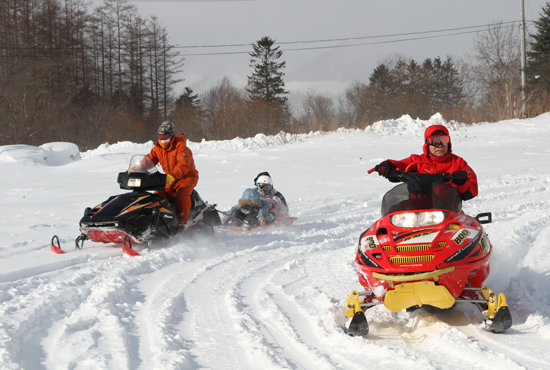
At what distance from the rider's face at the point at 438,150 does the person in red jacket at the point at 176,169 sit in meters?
3.54

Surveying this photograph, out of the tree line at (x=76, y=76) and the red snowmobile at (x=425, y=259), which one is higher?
the tree line at (x=76, y=76)

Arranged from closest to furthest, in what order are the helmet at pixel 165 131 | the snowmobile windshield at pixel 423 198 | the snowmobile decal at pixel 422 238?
the snowmobile decal at pixel 422 238 < the snowmobile windshield at pixel 423 198 < the helmet at pixel 165 131

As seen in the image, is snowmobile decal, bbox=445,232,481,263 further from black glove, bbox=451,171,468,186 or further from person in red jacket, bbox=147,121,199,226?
person in red jacket, bbox=147,121,199,226

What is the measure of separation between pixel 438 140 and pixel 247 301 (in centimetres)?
234

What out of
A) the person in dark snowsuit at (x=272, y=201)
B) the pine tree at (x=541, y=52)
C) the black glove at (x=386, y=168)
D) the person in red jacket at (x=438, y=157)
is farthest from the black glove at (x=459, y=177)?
the pine tree at (x=541, y=52)

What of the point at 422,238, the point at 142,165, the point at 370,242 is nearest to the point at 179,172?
the point at 142,165

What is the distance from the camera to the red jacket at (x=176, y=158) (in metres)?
6.94

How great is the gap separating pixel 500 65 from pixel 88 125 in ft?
98.8

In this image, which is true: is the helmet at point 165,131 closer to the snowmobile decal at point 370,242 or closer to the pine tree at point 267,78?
the snowmobile decal at point 370,242

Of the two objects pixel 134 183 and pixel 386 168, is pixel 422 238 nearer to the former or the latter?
pixel 386 168

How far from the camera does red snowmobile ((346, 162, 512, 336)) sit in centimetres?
322

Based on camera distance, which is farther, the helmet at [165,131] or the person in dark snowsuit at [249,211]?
the person in dark snowsuit at [249,211]

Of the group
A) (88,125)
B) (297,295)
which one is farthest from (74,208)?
(88,125)

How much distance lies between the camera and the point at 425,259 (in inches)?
128
